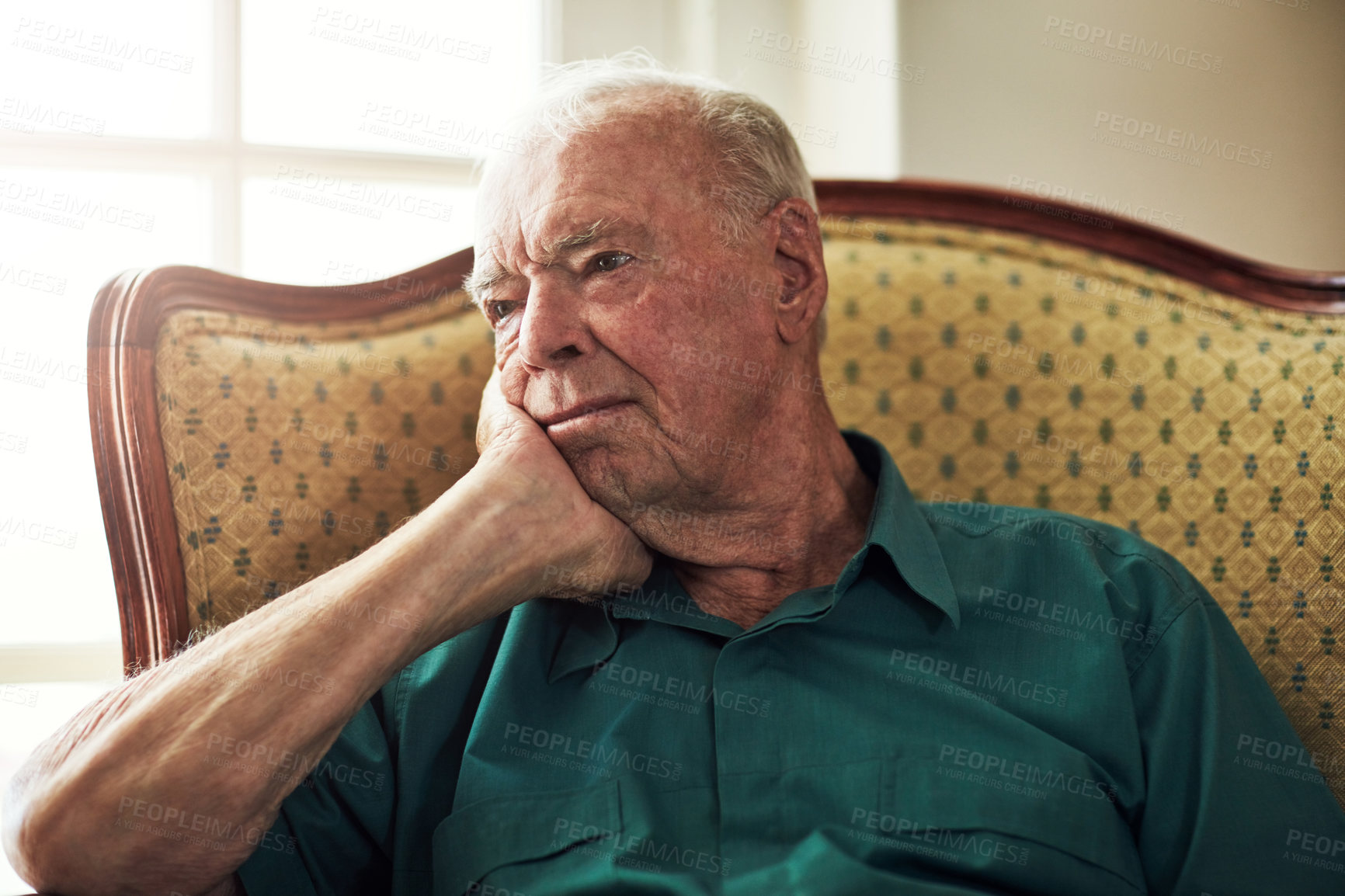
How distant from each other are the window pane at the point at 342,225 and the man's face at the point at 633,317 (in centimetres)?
133

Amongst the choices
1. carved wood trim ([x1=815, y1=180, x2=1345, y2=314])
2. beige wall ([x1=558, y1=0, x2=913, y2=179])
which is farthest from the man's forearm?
beige wall ([x1=558, y1=0, x2=913, y2=179])

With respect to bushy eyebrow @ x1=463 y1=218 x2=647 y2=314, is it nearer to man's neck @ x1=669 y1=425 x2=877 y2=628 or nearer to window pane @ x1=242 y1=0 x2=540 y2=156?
man's neck @ x1=669 y1=425 x2=877 y2=628

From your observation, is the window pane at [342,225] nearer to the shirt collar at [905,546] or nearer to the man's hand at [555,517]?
the man's hand at [555,517]

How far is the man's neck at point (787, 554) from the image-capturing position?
1.23 meters

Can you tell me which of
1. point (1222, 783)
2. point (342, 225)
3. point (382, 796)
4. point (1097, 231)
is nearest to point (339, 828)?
point (382, 796)

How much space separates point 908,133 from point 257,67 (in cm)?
178

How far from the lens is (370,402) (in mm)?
1416

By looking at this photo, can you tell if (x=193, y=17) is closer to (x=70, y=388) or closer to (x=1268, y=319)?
(x=70, y=388)

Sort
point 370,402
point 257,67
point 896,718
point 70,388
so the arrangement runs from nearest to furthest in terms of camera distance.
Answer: point 896,718
point 370,402
point 70,388
point 257,67

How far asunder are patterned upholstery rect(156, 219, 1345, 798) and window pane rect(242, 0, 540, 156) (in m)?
1.27

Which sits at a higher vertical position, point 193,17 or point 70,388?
point 193,17

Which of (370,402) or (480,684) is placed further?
(370,402)

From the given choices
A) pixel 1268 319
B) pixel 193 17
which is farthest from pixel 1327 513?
pixel 193 17

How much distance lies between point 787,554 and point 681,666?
225 mm
